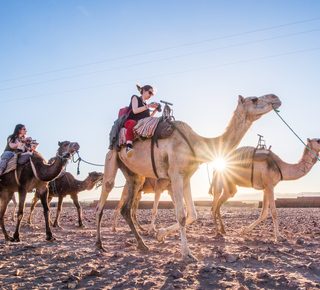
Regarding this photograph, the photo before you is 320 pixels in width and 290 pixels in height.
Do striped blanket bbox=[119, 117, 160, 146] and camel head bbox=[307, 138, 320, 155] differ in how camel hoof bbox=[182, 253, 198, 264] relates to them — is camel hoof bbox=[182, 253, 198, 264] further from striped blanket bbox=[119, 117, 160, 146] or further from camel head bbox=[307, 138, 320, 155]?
camel head bbox=[307, 138, 320, 155]

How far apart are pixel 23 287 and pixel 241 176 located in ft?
26.1

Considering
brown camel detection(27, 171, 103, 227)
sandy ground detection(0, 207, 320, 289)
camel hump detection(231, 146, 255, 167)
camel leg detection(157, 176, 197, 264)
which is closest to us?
sandy ground detection(0, 207, 320, 289)

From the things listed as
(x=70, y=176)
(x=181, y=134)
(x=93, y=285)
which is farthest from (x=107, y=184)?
(x=70, y=176)

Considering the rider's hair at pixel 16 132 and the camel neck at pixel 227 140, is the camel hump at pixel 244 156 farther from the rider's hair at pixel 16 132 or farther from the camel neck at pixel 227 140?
the rider's hair at pixel 16 132

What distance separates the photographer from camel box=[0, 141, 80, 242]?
323 inches

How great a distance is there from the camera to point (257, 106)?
624cm

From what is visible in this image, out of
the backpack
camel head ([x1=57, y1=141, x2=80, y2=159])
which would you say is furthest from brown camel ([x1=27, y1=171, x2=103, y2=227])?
the backpack

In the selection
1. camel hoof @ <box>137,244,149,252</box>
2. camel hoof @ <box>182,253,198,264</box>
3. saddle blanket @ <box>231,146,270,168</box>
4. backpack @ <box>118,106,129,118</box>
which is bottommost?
camel hoof @ <box>137,244,149,252</box>

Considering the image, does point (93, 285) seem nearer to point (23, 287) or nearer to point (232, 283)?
point (23, 287)

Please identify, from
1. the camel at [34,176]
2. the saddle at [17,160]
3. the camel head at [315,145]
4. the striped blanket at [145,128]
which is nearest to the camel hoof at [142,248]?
the striped blanket at [145,128]

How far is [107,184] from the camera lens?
286 inches

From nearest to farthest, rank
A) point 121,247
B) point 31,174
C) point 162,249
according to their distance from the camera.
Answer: point 162,249
point 121,247
point 31,174

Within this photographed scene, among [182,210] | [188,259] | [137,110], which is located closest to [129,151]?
[137,110]

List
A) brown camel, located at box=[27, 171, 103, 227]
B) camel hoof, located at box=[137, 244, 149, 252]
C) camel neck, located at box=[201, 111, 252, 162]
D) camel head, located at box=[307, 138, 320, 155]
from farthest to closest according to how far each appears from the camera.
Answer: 1. brown camel, located at box=[27, 171, 103, 227]
2. camel head, located at box=[307, 138, 320, 155]
3. camel hoof, located at box=[137, 244, 149, 252]
4. camel neck, located at box=[201, 111, 252, 162]
